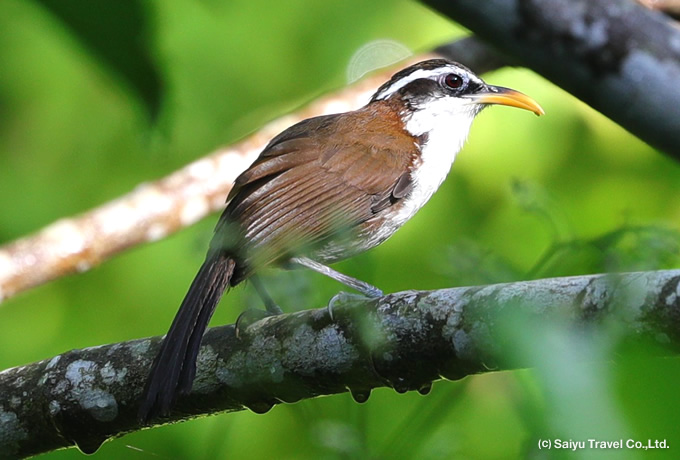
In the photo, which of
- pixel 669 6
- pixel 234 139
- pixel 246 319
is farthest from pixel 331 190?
pixel 669 6

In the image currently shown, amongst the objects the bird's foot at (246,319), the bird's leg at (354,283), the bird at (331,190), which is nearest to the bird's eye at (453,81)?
the bird at (331,190)

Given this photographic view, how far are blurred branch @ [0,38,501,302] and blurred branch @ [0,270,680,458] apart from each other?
1.50m

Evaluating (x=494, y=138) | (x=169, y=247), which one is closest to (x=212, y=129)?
(x=169, y=247)

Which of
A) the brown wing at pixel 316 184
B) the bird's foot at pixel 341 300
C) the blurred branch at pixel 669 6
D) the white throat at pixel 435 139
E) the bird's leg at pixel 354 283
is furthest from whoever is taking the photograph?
the blurred branch at pixel 669 6

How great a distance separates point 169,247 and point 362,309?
10.2 ft

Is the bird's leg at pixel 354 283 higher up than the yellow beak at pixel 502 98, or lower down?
lower down

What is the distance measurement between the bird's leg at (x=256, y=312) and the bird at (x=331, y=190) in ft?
0.03

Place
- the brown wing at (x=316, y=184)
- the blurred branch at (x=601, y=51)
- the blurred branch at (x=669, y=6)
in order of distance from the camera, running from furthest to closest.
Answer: the blurred branch at (x=669, y=6) → the brown wing at (x=316, y=184) → the blurred branch at (x=601, y=51)

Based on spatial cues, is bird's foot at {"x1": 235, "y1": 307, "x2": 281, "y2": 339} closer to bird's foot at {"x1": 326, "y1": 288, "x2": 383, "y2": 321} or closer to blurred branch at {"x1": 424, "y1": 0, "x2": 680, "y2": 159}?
bird's foot at {"x1": 326, "y1": 288, "x2": 383, "y2": 321}

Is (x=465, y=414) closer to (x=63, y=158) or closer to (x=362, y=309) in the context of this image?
(x=362, y=309)

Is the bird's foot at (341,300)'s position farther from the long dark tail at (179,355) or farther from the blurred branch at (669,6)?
the blurred branch at (669,6)

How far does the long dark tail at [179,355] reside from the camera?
2724mm

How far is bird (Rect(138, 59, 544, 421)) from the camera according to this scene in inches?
120

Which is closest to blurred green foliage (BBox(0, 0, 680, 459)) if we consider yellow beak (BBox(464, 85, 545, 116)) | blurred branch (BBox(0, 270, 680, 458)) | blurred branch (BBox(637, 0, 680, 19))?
blurred branch (BBox(0, 270, 680, 458))
